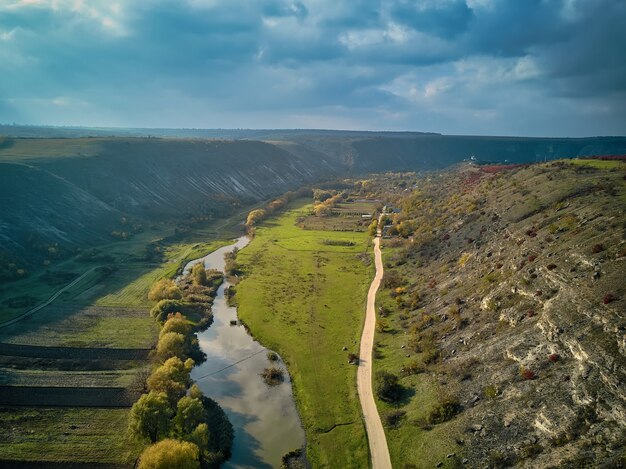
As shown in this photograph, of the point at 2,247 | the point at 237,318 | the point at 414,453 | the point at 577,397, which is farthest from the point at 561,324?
the point at 2,247

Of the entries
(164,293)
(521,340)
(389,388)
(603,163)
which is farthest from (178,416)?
(603,163)

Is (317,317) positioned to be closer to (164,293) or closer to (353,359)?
(353,359)

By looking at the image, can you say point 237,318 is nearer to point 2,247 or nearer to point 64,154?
point 2,247

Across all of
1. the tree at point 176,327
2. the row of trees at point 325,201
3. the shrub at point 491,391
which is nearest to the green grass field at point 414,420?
the shrub at point 491,391

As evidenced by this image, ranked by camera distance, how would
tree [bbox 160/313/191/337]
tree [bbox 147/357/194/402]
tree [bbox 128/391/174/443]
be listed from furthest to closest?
tree [bbox 160/313/191/337] < tree [bbox 147/357/194/402] < tree [bbox 128/391/174/443]

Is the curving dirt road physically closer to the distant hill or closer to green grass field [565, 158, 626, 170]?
green grass field [565, 158, 626, 170]

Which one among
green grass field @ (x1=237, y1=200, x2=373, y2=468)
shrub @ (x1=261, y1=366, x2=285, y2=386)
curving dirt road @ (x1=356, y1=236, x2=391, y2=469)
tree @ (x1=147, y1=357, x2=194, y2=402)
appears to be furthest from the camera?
shrub @ (x1=261, y1=366, x2=285, y2=386)

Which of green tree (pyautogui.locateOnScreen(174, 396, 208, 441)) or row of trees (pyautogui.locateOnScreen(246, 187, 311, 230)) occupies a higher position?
row of trees (pyautogui.locateOnScreen(246, 187, 311, 230))

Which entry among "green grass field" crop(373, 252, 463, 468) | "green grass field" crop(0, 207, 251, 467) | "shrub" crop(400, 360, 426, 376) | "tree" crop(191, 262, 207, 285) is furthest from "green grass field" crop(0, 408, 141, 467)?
"tree" crop(191, 262, 207, 285)
